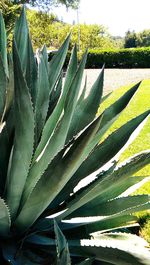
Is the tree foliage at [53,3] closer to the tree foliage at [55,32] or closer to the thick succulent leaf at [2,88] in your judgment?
the tree foliage at [55,32]

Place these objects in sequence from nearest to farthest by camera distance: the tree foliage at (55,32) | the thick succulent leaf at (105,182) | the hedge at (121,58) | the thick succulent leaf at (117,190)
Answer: the thick succulent leaf at (105,182) < the thick succulent leaf at (117,190) < the hedge at (121,58) < the tree foliage at (55,32)

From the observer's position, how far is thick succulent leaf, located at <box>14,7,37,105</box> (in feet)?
7.14

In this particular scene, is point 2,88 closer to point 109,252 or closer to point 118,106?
point 118,106

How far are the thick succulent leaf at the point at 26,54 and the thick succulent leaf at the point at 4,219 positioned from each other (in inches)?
30.8

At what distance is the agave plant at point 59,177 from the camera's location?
1616mm

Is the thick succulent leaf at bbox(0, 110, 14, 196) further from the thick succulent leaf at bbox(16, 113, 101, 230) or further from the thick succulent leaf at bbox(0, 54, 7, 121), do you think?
the thick succulent leaf at bbox(16, 113, 101, 230)

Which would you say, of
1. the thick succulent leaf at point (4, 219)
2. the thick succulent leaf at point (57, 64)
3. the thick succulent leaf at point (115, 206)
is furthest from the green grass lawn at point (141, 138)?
the thick succulent leaf at point (4, 219)

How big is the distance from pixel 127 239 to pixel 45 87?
986mm

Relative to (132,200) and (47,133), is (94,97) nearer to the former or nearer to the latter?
(47,133)

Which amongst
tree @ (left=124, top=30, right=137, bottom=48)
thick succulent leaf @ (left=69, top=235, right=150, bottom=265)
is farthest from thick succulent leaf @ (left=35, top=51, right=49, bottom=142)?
tree @ (left=124, top=30, right=137, bottom=48)

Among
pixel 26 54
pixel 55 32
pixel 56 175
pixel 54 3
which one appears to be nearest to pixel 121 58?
pixel 54 3

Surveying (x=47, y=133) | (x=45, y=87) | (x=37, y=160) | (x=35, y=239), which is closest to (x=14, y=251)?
(x=35, y=239)

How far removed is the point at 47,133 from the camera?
6.27 feet

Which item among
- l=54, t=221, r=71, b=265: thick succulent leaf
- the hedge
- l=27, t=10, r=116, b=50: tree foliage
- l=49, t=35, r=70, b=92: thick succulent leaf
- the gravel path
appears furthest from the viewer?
l=27, t=10, r=116, b=50: tree foliage
